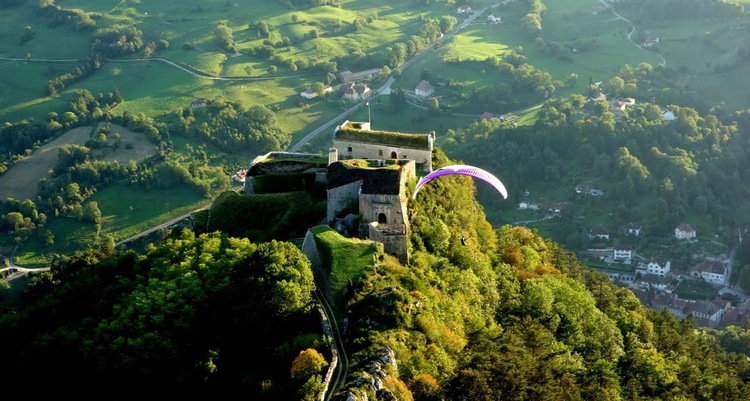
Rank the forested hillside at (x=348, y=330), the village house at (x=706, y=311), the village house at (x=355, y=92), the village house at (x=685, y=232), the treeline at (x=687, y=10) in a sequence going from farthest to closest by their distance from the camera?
1. the treeline at (x=687, y=10)
2. the village house at (x=355, y=92)
3. the village house at (x=685, y=232)
4. the village house at (x=706, y=311)
5. the forested hillside at (x=348, y=330)

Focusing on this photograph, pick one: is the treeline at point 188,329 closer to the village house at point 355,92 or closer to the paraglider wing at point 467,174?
the paraglider wing at point 467,174

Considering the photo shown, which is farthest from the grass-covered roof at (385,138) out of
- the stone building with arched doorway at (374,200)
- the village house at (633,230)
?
the village house at (633,230)

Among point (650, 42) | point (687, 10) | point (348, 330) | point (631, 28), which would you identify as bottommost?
point (650, 42)

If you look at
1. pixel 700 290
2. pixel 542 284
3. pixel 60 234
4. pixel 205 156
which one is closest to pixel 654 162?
pixel 700 290

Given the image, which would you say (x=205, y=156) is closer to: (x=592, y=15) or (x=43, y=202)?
(x=43, y=202)

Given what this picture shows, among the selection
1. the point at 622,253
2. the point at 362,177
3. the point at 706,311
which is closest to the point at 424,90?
the point at 622,253

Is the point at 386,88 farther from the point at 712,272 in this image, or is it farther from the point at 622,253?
the point at 712,272

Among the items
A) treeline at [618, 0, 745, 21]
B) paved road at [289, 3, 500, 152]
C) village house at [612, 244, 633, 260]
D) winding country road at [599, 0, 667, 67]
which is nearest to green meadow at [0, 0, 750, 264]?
winding country road at [599, 0, 667, 67]
